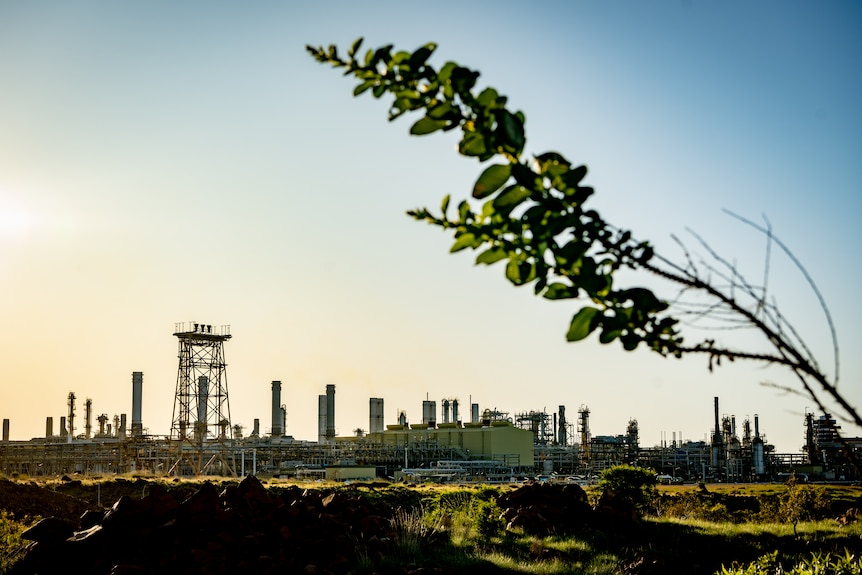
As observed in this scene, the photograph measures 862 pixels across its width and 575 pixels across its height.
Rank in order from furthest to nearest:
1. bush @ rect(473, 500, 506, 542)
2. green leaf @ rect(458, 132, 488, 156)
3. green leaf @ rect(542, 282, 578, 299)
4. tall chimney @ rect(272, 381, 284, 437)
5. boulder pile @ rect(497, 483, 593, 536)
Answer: tall chimney @ rect(272, 381, 284, 437) → boulder pile @ rect(497, 483, 593, 536) → bush @ rect(473, 500, 506, 542) → green leaf @ rect(542, 282, 578, 299) → green leaf @ rect(458, 132, 488, 156)

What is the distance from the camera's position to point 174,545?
46.6 ft

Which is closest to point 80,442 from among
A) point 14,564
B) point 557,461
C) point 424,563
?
point 557,461

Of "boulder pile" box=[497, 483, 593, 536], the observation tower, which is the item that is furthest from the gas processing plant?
"boulder pile" box=[497, 483, 593, 536]

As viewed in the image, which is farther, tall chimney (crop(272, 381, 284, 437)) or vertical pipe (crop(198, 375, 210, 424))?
tall chimney (crop(272, 381, 284, 437))

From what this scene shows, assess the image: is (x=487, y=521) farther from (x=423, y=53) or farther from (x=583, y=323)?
(x=423, y=53)

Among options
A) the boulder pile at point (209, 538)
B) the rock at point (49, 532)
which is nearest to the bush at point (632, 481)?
the boulder pile at point (209, 538)

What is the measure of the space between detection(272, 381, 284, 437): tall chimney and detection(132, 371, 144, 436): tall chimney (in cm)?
1003

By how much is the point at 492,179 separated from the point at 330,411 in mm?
66878

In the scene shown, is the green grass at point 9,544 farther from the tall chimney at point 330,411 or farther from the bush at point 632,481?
the tall chimney at point 330,411

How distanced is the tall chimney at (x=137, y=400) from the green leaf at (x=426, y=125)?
2425 inches

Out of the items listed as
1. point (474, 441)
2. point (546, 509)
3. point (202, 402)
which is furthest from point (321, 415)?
point (546, 509)

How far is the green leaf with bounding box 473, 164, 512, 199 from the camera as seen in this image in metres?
2.08

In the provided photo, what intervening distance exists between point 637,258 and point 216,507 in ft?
45.7

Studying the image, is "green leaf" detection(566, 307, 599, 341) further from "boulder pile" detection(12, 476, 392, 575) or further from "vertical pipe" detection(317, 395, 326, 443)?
"vertical pipe" detection(317, 395, 326, 443)
